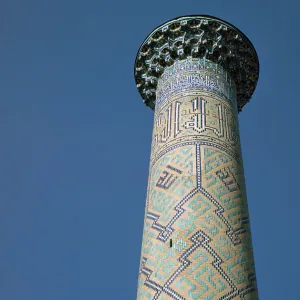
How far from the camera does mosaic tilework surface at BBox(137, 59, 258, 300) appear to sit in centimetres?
343

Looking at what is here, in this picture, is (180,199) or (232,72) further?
(232,72)

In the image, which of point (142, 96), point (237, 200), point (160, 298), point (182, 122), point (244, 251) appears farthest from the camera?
point (142, 96)

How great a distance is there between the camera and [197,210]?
12.2 ft

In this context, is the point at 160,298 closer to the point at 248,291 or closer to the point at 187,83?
the point at 248,291

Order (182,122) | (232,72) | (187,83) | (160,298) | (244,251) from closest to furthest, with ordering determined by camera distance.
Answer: (160,298) < (244,251) < (182,122) < (187,83) < (232,72)

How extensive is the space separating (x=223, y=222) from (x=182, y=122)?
1041 mm

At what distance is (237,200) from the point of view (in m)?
3.94

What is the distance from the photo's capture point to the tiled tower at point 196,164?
3477 mm

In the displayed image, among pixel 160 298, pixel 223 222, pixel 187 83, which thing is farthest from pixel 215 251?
pixel 187 83

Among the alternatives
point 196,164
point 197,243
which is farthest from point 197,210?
point 196,164

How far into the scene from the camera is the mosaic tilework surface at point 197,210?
3432 millimetres

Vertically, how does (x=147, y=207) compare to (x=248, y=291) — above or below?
above

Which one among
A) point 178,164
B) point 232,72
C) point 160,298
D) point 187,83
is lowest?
point 160,298

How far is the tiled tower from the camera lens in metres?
3.48
